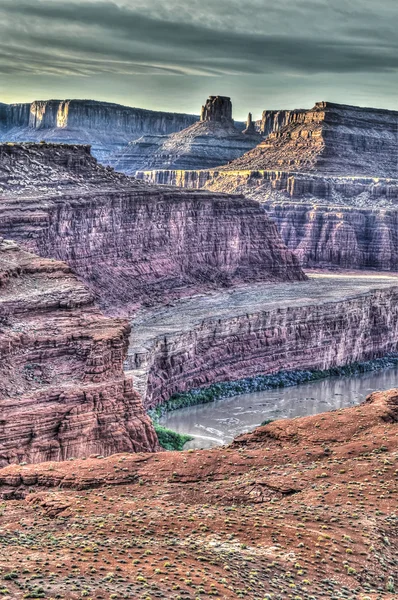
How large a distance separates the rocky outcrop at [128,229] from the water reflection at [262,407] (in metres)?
14.7

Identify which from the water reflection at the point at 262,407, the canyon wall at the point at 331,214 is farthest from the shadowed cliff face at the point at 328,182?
the water reflection at the point at 262,407

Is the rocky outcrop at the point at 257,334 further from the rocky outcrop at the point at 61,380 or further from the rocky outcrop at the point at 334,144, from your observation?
the rocky outcrop at the point at 334,144

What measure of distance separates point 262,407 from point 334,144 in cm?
9440

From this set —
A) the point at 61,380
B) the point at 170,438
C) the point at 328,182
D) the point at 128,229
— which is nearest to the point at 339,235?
the point at 328,182

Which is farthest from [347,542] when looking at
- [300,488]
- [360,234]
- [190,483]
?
[360,234]

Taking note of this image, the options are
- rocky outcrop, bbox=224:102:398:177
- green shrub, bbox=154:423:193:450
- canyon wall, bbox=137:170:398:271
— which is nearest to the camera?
green shrub, bbox=154:423:193:450

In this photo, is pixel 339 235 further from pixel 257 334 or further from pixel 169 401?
pixel 169 401

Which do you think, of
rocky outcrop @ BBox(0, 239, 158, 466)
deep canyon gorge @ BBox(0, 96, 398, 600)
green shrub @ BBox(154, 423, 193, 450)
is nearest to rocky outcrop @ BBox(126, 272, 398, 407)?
deep canyon gorge @ BBox(0, 96, 398, 600)

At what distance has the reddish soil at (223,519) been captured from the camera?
88.2 feet

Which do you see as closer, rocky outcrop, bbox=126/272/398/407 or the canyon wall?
rocky outcrop, bbox=126/272/398/407

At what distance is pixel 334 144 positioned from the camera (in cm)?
16725

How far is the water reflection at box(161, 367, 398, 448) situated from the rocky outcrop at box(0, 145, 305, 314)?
14.7 metres

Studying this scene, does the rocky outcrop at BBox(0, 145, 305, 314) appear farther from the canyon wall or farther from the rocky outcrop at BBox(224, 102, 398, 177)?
the rocky outcrop at BBox(224, 102, 398, 177)

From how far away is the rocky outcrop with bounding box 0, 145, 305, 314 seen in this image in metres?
88.9
